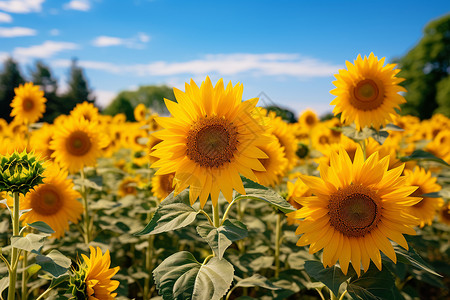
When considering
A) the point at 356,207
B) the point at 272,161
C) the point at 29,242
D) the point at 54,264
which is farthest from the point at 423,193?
the point at 29,242

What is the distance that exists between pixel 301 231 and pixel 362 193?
41 centimetres

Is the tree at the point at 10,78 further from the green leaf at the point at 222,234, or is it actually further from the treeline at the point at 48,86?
the green leaf at the point at 222,234

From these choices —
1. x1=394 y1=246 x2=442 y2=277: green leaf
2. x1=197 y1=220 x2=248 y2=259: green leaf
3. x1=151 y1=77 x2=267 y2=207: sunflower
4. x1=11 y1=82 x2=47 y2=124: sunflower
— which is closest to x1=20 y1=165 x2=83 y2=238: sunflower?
x1=151 y1=77 x2=267 y2=207: sunflower

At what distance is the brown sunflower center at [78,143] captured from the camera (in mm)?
3947

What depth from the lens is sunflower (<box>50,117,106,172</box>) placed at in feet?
12.9

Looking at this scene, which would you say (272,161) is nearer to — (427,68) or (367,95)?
(367,95)

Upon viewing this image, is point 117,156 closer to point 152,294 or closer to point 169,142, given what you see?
point 152,294

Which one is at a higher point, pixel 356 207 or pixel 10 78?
pixel 10 78

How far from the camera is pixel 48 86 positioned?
159 feet

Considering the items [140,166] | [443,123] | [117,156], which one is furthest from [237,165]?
[443,123]

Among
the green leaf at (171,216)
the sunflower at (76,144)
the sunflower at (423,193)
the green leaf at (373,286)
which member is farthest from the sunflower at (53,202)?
the sunflower at (423,193)

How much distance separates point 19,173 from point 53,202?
1492 mm

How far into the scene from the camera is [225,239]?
5.88 ft

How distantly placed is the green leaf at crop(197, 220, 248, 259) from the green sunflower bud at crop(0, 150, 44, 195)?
3.23 feet
